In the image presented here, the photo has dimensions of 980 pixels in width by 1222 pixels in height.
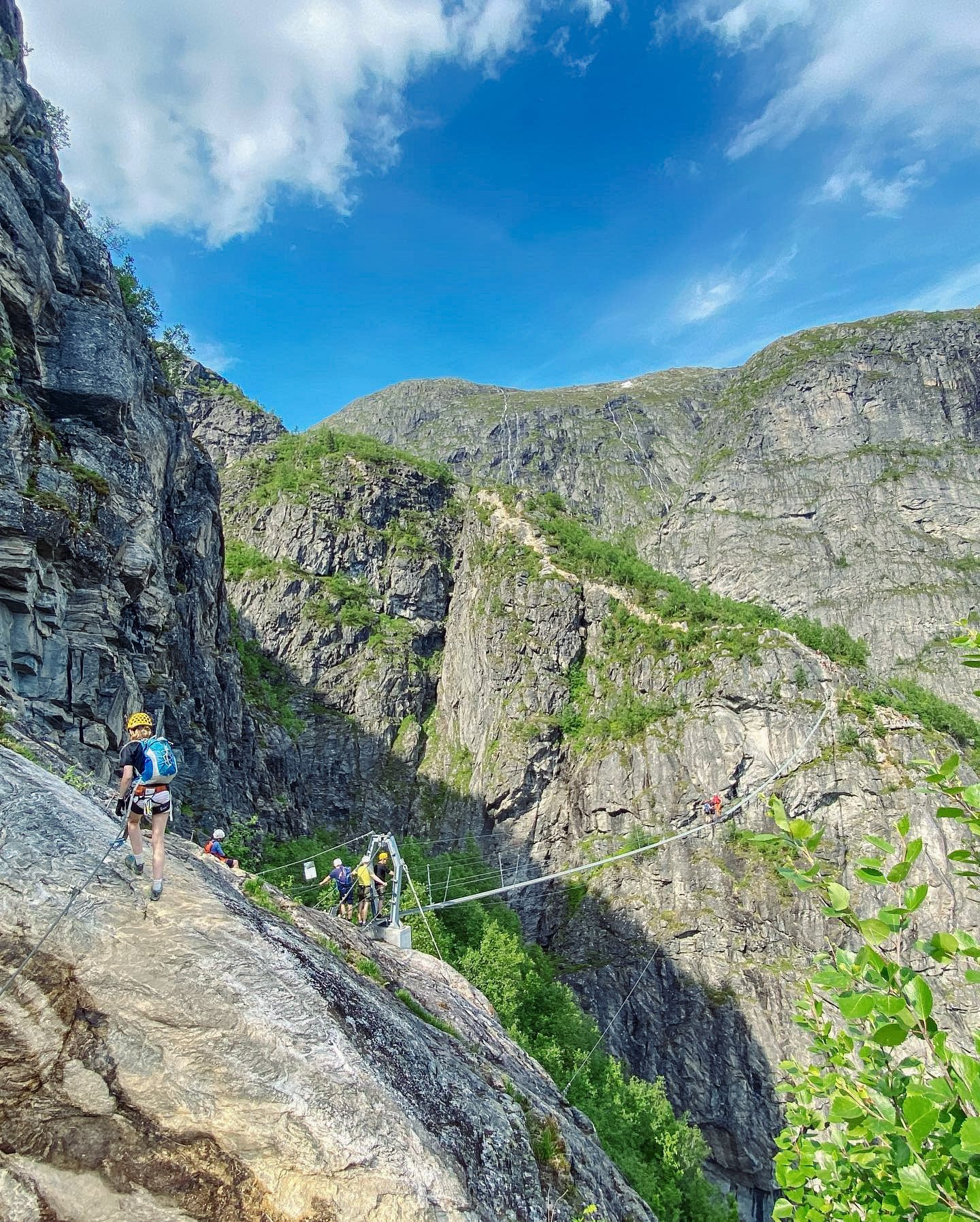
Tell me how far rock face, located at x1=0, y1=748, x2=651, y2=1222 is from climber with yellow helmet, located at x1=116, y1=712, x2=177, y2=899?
0.65ft

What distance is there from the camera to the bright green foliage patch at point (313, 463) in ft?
179

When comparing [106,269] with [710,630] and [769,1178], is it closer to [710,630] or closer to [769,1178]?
[710,630]

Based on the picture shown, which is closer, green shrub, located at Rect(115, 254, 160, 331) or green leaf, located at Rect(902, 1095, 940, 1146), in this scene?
green leaf, located at Rect(902, 1095, 940, 1146)

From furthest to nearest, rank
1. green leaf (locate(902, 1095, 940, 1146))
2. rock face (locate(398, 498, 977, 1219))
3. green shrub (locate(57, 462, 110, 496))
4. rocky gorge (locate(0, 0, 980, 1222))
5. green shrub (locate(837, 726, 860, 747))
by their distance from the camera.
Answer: green shrub (locate(837, 726, 860, 747)), rock face (locate(398, 498, 977, 1219)), green shrub (locate(57, 462, 110, 496)), rocky gorge (locate(0, 0, 980, 1222)), green leaf (locate(902, 1095, 940, 1146))

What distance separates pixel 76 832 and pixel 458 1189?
12.9ft

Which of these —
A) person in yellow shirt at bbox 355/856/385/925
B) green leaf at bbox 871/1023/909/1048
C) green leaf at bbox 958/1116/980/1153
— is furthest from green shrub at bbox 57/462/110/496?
green leaf at bbox 958/1116/980/1153

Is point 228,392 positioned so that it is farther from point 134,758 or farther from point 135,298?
point 134,758

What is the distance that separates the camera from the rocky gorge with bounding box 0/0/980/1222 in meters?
4.54

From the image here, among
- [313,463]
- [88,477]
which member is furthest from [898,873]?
[313,463]

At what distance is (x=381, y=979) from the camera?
7172 mm

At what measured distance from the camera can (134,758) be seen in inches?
221

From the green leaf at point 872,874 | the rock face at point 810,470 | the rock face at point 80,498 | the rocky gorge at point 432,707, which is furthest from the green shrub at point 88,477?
the rock face at point 810,470

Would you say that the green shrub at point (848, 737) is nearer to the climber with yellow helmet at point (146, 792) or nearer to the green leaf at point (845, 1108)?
the climber with yellow helmet at point (146, 792)

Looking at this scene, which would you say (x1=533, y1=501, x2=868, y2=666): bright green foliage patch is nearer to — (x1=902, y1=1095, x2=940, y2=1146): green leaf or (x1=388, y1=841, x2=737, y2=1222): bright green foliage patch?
(x1=388, y1=841, x2=737, y2=1222): bright green foliage patch
